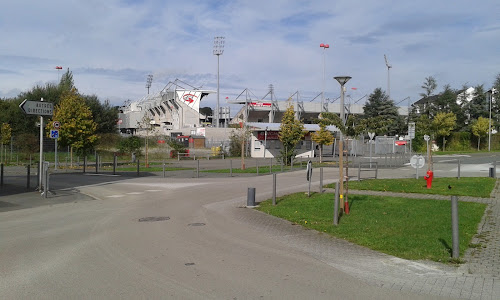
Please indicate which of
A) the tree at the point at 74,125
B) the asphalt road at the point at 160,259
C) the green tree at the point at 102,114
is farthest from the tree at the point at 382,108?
the asphalt road at the point at 160,259

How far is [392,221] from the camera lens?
1090 centimetres

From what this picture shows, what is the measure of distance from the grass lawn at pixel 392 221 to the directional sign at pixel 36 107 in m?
9.84

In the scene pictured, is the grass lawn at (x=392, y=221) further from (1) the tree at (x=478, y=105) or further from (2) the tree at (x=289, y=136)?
(1) the tree at (x=478, y=105)

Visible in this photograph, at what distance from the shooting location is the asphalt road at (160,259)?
239 inches

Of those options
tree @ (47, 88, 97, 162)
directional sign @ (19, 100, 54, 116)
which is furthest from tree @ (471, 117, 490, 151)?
directional sign @ (19, 100, 54, 116)

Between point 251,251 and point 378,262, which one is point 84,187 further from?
point 378,262

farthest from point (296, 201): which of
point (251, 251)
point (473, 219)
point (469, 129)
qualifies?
point (469, 129)

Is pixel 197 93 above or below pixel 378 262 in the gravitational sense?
above

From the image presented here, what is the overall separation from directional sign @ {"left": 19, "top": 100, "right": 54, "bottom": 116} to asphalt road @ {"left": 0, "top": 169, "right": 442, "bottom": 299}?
542cm

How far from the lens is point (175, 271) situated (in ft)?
23.1

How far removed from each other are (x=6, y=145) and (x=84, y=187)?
3233 cm

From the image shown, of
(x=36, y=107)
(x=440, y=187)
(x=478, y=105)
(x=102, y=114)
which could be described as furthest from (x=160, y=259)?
(x=478, y=105)

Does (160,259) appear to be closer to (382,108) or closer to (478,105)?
(382,108)

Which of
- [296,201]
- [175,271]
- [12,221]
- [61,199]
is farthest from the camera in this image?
[61,199]
